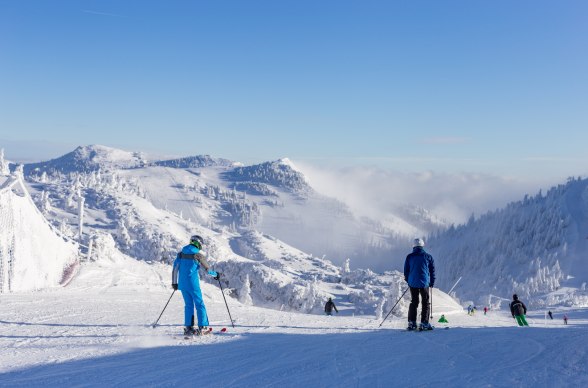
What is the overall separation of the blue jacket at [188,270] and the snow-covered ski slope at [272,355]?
1306mm

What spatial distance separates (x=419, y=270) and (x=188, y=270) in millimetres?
6315

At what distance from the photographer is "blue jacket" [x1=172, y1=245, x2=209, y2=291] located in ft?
37.9

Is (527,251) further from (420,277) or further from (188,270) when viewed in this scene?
(188,270)

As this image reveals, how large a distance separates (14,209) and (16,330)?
15401mm

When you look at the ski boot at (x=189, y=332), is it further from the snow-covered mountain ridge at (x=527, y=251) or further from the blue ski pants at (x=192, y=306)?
the snow-covered mountain ridge at (x=527, y=251)

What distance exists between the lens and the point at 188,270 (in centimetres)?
1159

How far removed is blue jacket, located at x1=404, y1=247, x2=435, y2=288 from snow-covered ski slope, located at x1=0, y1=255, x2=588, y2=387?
1.51 meters

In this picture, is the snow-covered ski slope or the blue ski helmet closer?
the snow-covered ski slope

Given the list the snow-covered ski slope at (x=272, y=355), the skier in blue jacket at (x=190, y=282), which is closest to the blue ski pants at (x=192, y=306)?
the skier in blue jacket at (x=190, y=282)

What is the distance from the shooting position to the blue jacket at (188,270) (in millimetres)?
11562

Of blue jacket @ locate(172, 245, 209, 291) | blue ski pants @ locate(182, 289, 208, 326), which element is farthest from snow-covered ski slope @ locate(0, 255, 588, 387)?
blue jacket @ locate(172, 245, 209, 291)

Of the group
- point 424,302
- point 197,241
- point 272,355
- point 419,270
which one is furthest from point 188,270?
point 424,302

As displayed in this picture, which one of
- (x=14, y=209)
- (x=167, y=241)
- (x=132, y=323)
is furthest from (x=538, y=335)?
(x=167, y=241)

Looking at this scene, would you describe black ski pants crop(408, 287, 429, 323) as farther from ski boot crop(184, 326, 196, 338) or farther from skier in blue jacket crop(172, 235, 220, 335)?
ski boot crop(184, 326, 196, 338)
